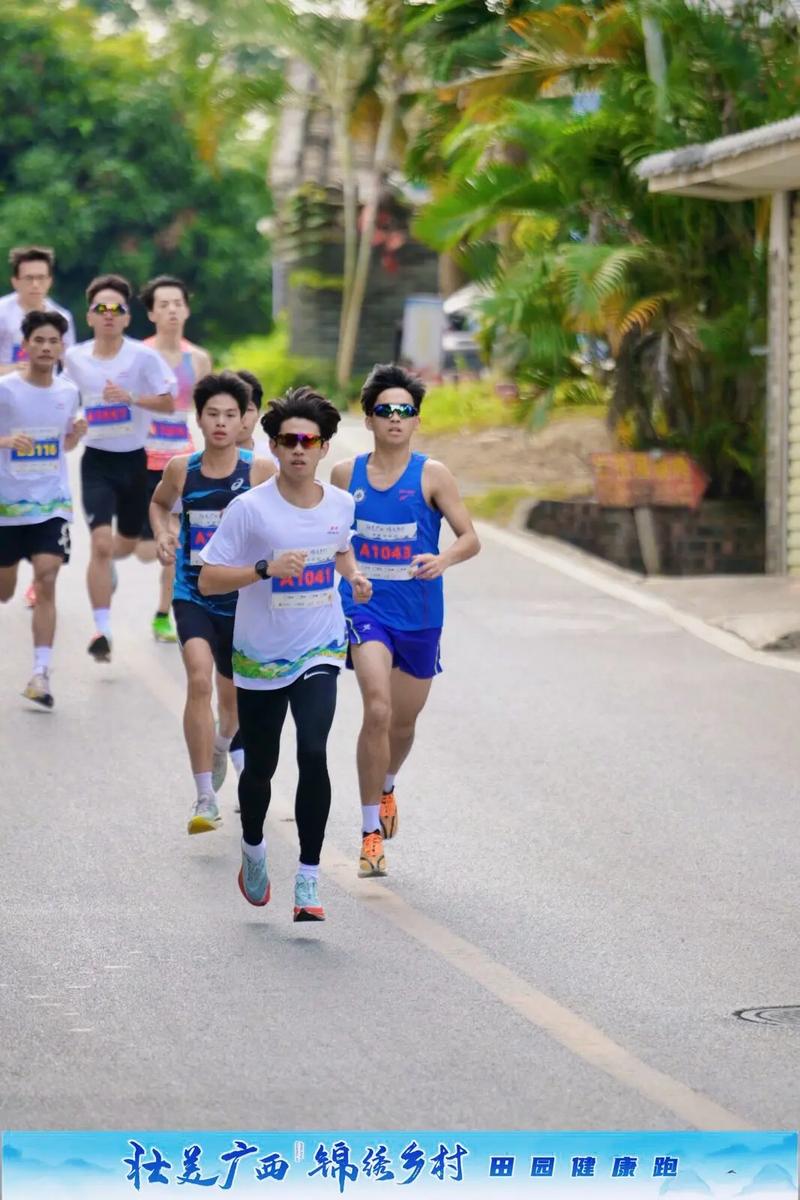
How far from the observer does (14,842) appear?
33.1 feet

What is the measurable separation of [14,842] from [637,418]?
1347 cm

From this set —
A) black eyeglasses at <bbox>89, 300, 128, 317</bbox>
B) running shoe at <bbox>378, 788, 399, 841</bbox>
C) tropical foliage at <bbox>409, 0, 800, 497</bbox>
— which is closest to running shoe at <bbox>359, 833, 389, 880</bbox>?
running shoe at <bbox>378, 788, 399, 841</bbox>

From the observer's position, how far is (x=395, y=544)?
9.57 metres

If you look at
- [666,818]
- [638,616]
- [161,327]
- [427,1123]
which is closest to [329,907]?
[666,818]

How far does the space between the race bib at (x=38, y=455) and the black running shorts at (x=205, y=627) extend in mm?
3371

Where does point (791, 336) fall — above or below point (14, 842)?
above

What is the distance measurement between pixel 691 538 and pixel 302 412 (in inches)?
532

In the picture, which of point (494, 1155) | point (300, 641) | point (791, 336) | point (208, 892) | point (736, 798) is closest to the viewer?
point (494, 1155)

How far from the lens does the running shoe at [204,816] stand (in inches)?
392

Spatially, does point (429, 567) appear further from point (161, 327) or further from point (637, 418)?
point (637, 418)

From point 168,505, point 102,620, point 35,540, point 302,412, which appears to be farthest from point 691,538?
point 302,412

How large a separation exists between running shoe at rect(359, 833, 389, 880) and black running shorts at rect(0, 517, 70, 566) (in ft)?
14.7

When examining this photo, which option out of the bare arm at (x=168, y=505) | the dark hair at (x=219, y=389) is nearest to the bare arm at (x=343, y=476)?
Result: the dark hair at (x=219, y=389)

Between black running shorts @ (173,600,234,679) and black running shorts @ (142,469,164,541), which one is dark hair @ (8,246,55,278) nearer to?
black running shorts @ (142,469,164,541)
